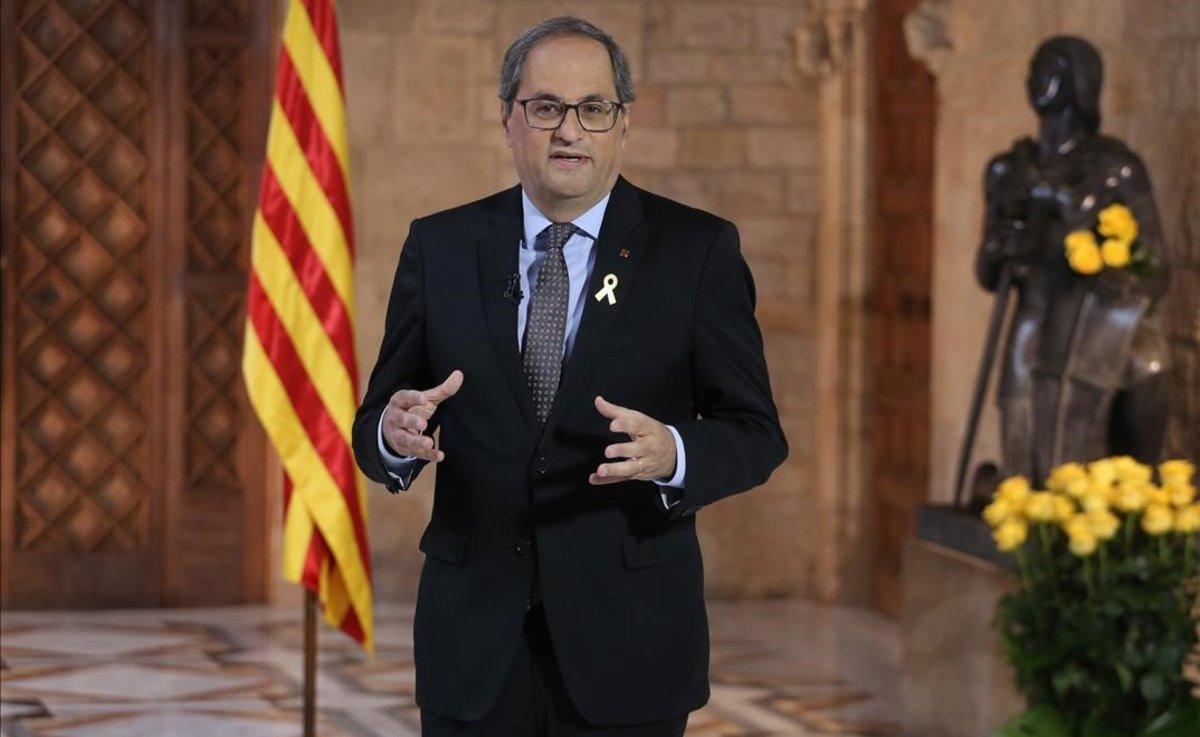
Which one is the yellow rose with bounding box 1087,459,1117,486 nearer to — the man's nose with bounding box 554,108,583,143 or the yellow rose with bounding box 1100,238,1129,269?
the man's nose with bounding box 554,108,583,143

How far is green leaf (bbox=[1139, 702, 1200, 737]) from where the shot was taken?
9.61 feet

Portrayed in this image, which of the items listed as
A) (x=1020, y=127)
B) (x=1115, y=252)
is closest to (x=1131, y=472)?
(x=1115, y=252)

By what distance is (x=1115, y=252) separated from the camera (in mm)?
4570

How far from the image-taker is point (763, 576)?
318 inches

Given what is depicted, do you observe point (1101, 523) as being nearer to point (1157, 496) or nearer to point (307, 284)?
point (1157, 496)

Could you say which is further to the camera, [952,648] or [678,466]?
[952,648]

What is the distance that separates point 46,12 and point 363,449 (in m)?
5.75

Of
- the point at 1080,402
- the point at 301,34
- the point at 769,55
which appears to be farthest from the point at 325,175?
the point at 769,55

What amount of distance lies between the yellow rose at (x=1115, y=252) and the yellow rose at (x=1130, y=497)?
170 centimetres

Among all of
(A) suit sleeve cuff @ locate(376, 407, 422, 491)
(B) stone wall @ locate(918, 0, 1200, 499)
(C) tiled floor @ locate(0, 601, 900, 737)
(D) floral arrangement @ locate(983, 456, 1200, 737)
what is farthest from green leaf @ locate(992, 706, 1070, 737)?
(C) tiled floor @ locate(0, 601, 900, 737)

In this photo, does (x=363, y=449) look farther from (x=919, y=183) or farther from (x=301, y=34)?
(x=919, y=183)

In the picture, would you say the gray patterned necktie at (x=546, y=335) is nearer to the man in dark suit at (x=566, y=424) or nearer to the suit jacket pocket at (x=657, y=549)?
the man in dark suit at (x=566, y=424)

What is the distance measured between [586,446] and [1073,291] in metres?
3.04

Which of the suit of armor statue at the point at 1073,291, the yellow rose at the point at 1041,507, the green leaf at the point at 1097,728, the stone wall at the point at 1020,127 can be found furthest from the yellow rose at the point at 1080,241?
the green leaf at the point at 1097,728
